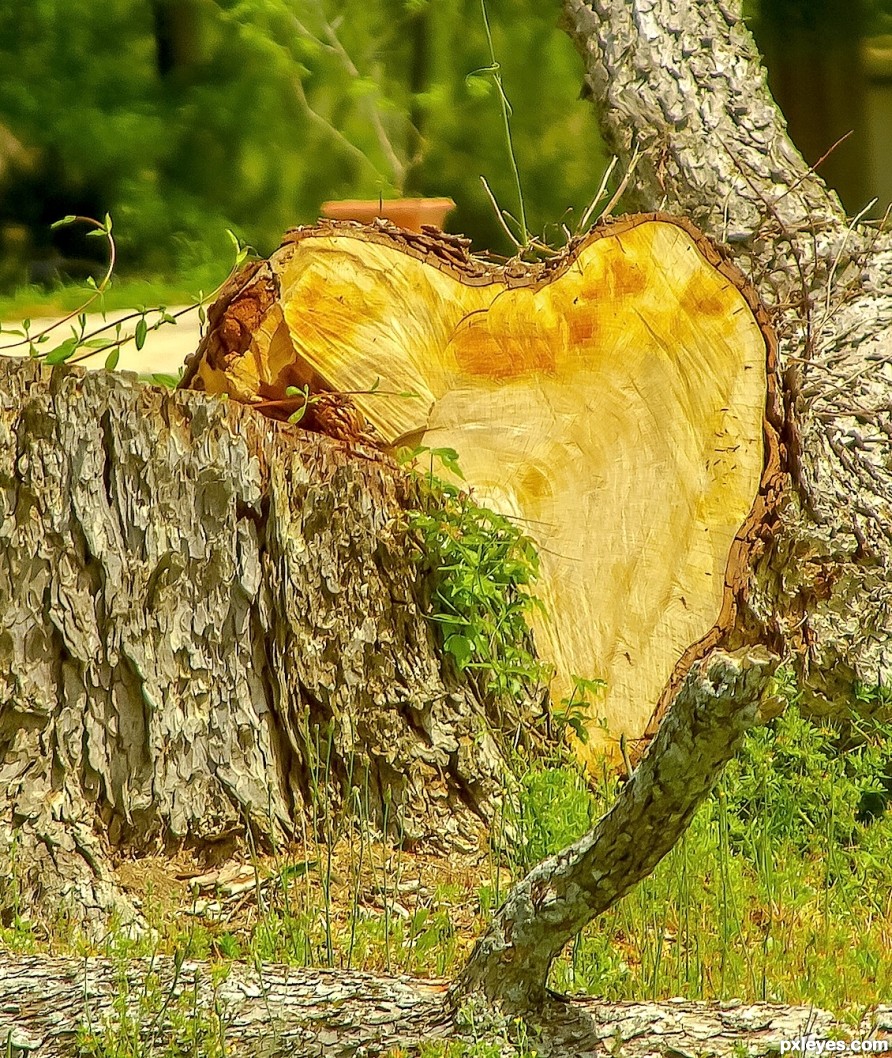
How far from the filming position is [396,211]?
3.73 metres

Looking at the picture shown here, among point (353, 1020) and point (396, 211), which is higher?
point (396, 211)

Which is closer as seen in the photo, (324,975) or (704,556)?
(324,975)

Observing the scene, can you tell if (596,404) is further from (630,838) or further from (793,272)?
(630,838)

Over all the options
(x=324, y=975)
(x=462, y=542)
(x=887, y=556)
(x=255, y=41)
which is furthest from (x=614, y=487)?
(x=255, y=41)

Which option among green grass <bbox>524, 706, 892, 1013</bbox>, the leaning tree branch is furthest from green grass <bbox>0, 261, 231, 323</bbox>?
the leaning tree branch

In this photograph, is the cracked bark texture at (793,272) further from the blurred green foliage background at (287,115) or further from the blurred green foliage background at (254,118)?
the blurred green foliage background at (254,118)

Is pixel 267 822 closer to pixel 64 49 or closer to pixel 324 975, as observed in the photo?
pixel 324 975

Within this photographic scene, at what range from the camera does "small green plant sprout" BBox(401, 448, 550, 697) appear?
2775 mm

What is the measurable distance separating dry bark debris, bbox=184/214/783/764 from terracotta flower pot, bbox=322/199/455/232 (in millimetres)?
647

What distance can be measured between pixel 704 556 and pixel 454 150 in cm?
880

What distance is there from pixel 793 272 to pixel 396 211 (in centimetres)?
118

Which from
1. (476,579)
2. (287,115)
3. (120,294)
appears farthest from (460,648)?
(287,115)

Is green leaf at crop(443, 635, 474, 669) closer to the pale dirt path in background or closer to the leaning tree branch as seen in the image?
the leaning tree branch

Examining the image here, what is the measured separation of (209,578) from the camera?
2.58 metres
